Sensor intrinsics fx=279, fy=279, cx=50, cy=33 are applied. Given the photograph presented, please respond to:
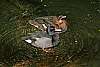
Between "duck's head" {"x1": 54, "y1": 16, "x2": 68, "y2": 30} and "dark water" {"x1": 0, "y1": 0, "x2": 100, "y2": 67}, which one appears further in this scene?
"duck's head" {"x1": 54, "y1": 16, "x2": 68, "y2": 30}

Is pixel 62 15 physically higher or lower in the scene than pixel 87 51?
higher

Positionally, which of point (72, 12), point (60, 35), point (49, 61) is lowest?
point (49, 61)

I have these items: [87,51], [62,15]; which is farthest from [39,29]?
[87,51]

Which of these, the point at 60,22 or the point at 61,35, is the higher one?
the point at 60,22

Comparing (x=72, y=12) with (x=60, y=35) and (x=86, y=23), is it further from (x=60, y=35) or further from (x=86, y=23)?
(x=60, y=35)

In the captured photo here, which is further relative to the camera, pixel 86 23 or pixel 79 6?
pixel 79 6

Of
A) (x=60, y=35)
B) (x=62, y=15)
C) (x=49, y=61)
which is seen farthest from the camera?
(x=62, y=15)

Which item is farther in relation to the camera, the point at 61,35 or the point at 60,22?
the point at 60,22

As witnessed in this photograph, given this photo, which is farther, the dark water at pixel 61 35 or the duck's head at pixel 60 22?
the duck's head at pixel 60 22
